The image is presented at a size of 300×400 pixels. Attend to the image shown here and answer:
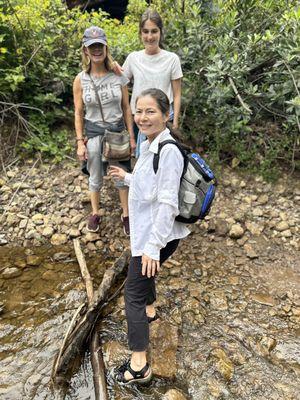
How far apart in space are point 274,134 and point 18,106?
3.90 m

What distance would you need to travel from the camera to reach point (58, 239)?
15.3 ft

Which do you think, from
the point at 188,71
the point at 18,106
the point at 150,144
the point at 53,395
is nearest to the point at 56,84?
the point at 18,106

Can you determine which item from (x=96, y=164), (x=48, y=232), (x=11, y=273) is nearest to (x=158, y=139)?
(x=96, y=164)

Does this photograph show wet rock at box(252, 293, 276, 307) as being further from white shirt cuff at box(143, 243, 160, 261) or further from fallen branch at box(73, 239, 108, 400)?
white shirt cuff at box(143, 243, 160, 261)

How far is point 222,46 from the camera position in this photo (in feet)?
16.2

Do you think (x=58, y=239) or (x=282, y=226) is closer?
(x=58, y=239)

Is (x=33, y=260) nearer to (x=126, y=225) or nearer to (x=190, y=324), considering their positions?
(x=126, y=225)

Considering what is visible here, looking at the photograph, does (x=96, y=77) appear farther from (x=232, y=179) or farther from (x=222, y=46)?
(x=232, y=179)

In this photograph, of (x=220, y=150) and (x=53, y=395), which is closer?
(x=53, y=395)

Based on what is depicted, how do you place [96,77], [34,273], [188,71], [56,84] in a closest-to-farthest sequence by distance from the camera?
[96,77] → [34,273] → [188,71] → [56,84]

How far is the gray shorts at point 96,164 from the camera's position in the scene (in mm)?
4027

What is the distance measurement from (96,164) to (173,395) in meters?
2.47

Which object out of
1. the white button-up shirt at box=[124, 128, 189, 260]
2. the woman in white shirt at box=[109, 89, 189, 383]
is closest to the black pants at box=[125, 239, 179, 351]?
the woman in white shirt at box=[109, 89, 189, 383]

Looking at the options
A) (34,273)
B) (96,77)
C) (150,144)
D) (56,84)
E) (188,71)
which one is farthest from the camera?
(56,84)
